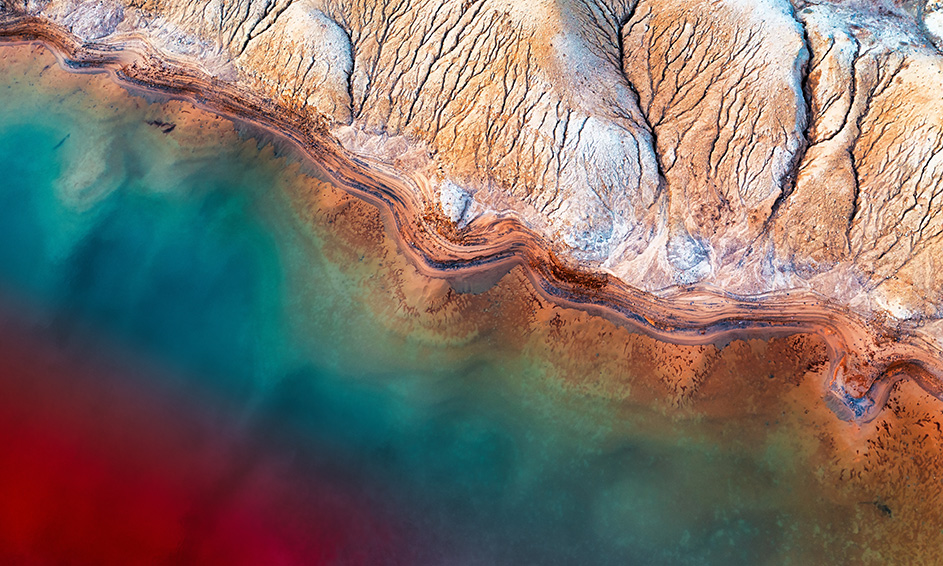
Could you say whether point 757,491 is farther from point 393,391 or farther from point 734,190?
point 393,391

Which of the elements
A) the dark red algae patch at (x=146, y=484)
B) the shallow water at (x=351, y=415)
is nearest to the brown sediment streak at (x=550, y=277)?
the shallow water at (x=351, y=415)

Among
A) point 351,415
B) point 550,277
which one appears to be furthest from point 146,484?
point 550,277

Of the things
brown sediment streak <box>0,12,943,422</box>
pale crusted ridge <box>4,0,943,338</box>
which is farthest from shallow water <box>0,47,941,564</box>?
pale crusted ridge <box>4,0,943,338</box>

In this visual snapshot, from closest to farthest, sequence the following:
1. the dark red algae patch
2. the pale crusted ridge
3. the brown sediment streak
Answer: the dark red algae patch < the brown sediment streak < the pale crusted ridge

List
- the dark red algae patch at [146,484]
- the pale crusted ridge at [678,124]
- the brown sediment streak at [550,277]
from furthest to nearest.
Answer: the pale crusted ridge at [678,124], the brown sediment streak at [550,277], the dark red algae patch at [146,484]

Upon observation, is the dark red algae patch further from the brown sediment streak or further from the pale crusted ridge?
the pale crusted ridge

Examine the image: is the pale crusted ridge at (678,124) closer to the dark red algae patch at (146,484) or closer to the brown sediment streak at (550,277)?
the brown sediment streak at (550,277)
